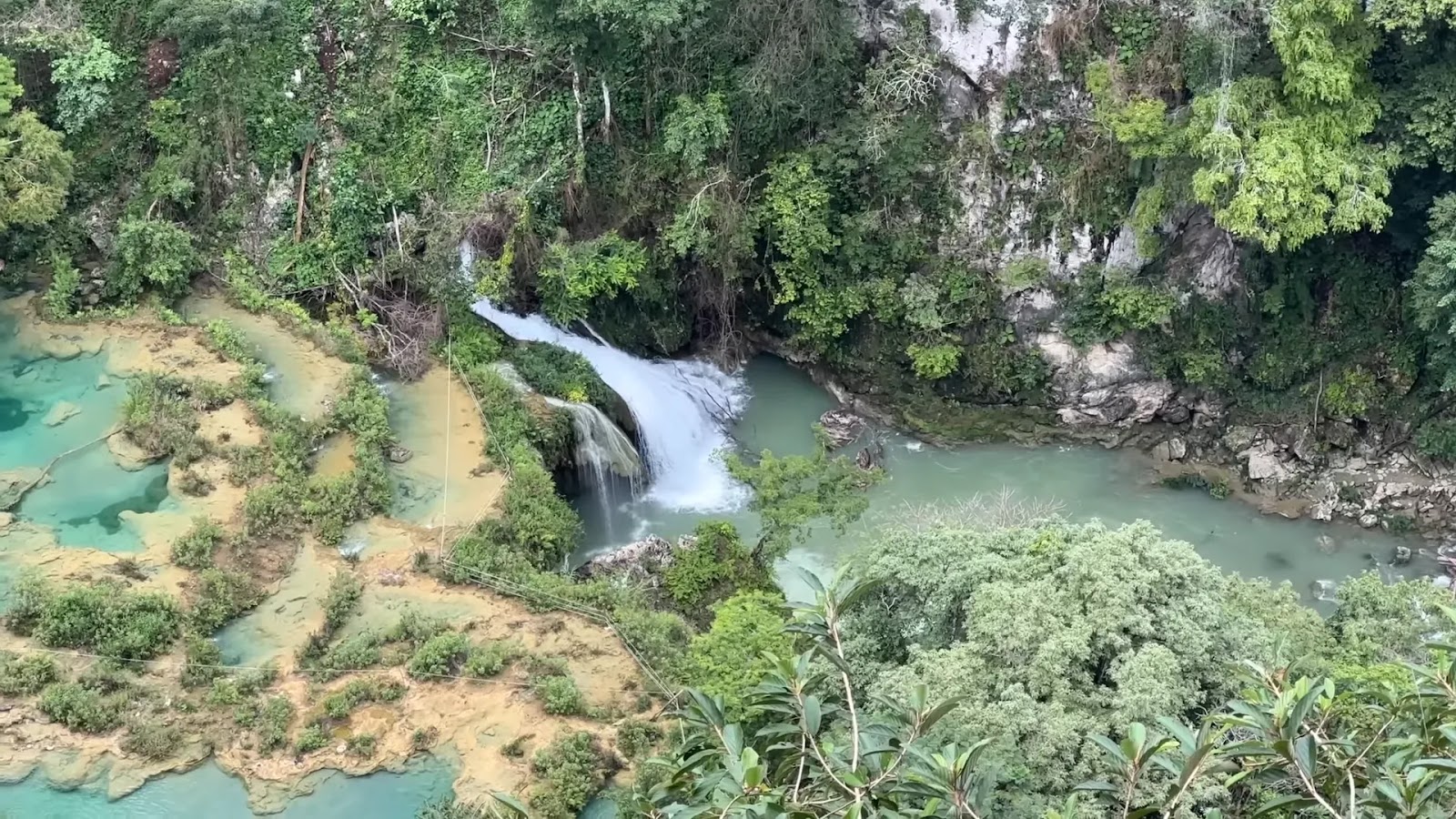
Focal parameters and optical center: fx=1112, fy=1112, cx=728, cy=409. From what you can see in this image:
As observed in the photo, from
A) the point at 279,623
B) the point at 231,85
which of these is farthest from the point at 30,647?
the point at 231,85

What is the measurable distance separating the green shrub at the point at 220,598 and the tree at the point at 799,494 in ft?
18.1

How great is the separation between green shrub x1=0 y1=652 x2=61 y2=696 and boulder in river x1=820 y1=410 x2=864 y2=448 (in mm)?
10384

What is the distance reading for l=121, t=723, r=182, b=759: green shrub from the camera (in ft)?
34.0

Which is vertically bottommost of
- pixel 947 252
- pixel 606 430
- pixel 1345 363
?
pixel 606 430

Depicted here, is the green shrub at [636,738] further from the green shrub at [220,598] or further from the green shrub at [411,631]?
the green shrub at [220,598]

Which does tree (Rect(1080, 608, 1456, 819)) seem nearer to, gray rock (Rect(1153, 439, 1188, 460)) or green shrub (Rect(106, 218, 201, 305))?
gray rock (Rect(1153, 439, 1188, 460))

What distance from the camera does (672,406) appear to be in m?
17.1

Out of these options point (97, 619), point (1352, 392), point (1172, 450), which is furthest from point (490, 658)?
point (1352, 392)

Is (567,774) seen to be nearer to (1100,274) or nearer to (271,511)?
(271,511)

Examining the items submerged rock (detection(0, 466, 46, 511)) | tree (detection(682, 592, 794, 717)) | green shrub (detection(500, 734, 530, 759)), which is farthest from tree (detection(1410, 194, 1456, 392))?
submerged rock (detection(0, 466, 46, 511))

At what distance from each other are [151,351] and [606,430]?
20.9 feet

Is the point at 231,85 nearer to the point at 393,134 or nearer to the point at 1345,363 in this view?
the point at 393,134

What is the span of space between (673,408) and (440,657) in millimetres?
6643

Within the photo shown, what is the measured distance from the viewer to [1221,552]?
15.3m
